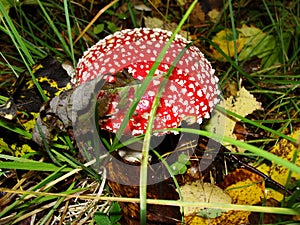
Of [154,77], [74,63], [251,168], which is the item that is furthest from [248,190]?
[74,63]

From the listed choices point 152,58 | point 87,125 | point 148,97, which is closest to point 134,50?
point 152,58

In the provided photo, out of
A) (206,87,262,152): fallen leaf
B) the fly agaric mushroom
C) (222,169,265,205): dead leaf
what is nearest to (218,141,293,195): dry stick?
(222,169,265,205): dead leaf

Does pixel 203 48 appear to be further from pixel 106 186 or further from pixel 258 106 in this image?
pixel 106 186

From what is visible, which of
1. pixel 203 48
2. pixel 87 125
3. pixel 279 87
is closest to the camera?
pixel 87 125

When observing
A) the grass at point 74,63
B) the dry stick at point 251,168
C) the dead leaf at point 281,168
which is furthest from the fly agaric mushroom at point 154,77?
the dead leaf at point 281,168

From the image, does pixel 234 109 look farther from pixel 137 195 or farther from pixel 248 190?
pixel 137 195
